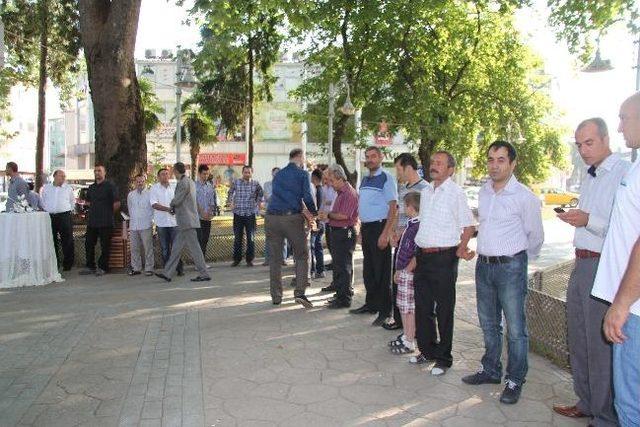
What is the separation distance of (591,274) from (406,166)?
2.53 m

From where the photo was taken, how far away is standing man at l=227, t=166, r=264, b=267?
11.2 metres

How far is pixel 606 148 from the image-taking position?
391 centimetres

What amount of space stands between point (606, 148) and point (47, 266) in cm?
870

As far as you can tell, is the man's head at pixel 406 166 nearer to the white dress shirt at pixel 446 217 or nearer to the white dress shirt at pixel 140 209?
the white dress shirt at pixel 446 217

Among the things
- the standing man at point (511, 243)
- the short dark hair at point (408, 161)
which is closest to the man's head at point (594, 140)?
the standing man at point (511, 243)

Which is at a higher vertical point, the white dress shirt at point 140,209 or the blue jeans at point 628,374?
the white dress shirt at point 140,209

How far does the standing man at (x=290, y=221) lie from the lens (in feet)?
24.7

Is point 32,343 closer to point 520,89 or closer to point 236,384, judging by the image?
point 236,384

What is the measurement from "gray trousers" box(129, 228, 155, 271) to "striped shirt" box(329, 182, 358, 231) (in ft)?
14.1

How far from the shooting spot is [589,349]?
371 cm

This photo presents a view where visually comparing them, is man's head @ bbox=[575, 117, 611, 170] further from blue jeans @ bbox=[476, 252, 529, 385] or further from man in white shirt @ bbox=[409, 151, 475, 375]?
man in white shirt @ bbox=[409, 151, 475, 375]

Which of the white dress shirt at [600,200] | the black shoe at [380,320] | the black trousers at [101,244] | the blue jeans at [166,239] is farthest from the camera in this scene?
the black trousers at [101,244]

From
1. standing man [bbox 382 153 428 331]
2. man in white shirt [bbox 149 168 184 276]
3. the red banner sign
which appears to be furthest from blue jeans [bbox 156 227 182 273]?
the red banner sign

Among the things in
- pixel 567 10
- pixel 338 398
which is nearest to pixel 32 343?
pixel 338 398
